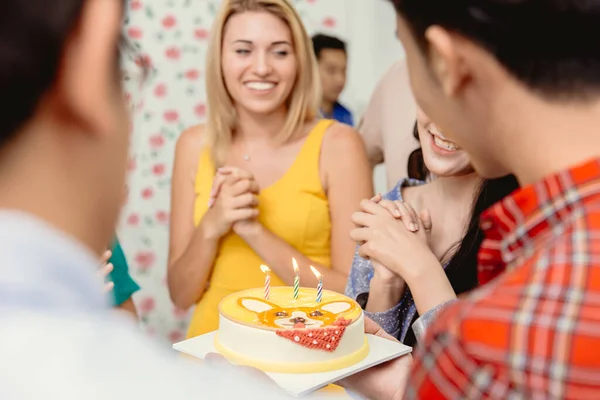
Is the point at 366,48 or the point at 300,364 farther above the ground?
the point at 366,48

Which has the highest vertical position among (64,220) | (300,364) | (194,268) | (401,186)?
(64,220)

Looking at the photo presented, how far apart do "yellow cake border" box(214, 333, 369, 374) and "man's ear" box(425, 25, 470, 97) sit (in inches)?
23.9

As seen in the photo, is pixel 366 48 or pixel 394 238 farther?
pixel 366 48

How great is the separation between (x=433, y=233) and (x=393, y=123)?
Result: 69cm

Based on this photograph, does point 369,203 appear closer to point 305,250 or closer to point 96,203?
point 305,250

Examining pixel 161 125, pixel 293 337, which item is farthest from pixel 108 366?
pixel 161 125

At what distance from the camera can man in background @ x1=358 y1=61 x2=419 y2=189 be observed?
74.2 inches

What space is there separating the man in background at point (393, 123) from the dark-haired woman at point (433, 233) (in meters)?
0.53

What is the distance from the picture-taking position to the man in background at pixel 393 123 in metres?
1.88

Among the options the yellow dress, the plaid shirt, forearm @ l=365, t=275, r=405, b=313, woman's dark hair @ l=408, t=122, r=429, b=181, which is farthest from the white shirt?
the yellow dress

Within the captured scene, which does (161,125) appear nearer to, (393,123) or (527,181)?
(393,123)

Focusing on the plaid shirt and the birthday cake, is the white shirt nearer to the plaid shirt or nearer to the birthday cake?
the plaid shirt

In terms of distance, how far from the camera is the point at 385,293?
124cm

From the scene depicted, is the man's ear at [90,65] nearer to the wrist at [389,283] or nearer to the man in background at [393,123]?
the wrist at [389,283]
